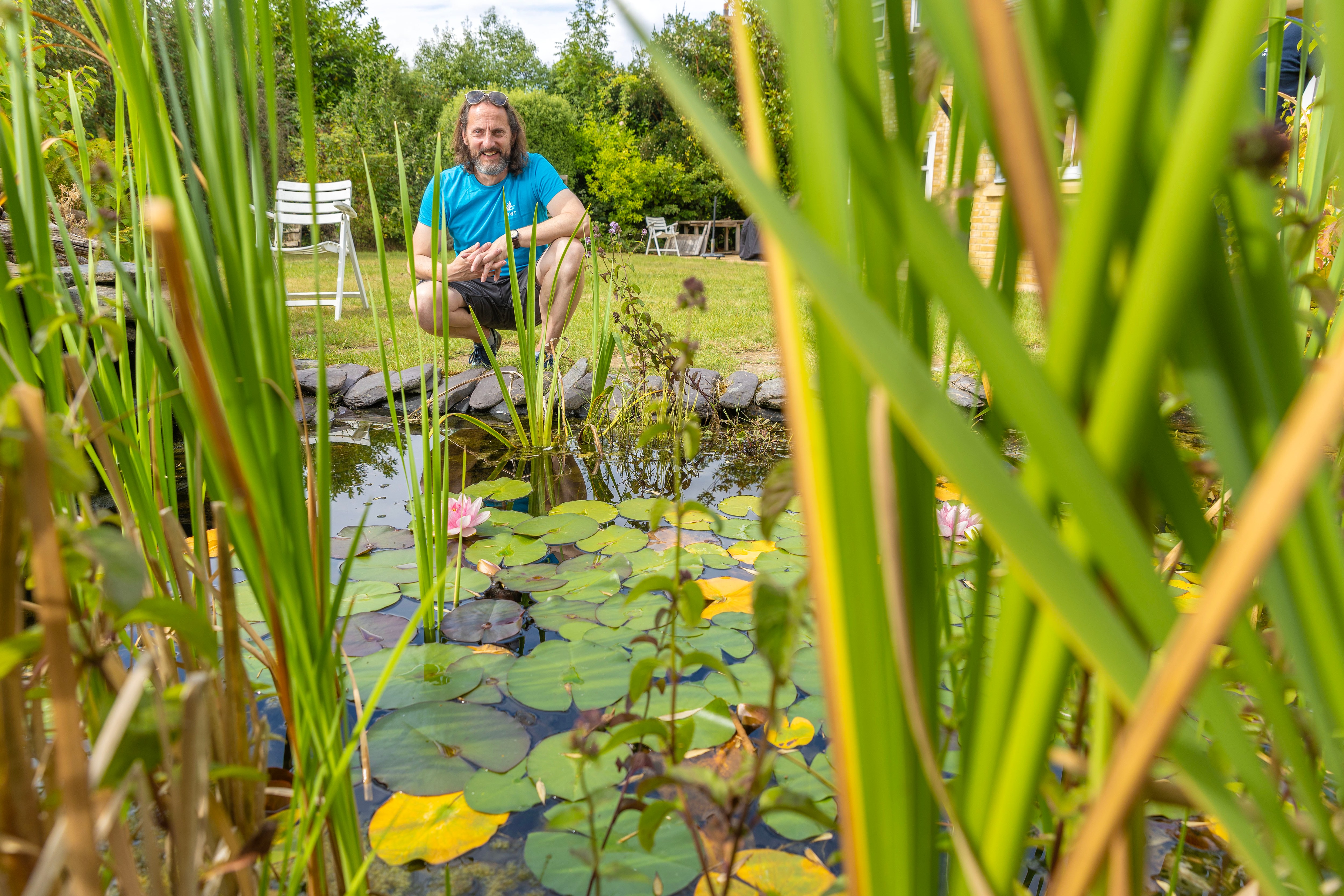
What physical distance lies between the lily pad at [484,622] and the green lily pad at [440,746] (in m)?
0.19

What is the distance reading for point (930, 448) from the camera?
212 millimetres

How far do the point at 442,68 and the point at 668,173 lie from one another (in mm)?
9343

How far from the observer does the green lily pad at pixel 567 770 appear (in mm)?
897

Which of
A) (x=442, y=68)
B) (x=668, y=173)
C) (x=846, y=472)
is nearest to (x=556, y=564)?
(x=846, y=472)

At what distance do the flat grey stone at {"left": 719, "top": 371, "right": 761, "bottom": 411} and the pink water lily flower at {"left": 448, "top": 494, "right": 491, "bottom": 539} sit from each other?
50.6 inches

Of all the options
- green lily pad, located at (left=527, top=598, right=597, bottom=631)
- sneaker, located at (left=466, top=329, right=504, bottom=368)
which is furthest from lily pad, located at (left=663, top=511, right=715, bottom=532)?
sneaker, located at (left=466, top=329, right=504, bottom=368)

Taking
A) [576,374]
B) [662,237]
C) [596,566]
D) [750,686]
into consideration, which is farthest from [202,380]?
[662,237]

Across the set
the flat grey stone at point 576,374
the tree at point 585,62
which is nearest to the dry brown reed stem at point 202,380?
the flat grey stone at point 576,374

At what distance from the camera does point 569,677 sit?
110cm

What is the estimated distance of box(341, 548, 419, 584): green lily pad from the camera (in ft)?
4.72

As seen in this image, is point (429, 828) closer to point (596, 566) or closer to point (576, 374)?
point (596, 566)

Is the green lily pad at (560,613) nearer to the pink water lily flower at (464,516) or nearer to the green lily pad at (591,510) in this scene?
the pink water lily flower at (464,516)

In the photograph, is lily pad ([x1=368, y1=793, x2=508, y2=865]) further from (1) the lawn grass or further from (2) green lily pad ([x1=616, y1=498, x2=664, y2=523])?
(2) green lily pad ([x1=616, y1=498, x2=664, y2=523])

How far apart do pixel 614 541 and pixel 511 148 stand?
2343 millimetres
